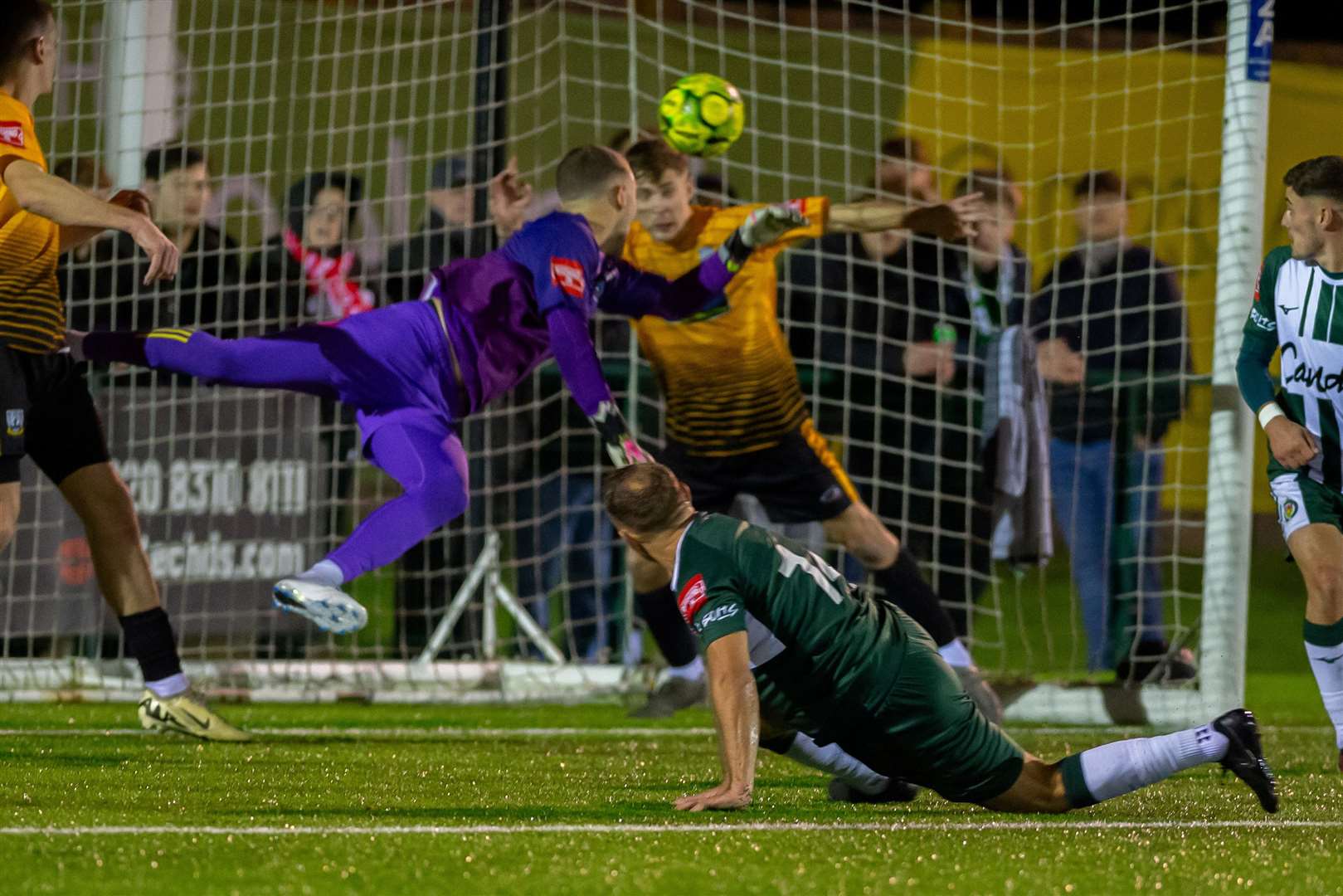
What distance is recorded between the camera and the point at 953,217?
669cm

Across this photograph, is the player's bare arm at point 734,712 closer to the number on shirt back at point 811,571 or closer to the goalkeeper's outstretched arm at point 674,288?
the number on shirt back at point 811,571

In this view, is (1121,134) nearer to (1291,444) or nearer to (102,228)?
(1291,444)

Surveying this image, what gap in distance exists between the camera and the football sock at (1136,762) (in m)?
4.36

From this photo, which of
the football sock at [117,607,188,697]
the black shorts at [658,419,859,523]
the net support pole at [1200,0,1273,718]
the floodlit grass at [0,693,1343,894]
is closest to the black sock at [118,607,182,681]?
the football sock at [117,607,188,697]

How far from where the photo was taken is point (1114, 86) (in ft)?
44.5

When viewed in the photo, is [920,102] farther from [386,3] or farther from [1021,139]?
[386,3]

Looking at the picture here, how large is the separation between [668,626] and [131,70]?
3.96 metres

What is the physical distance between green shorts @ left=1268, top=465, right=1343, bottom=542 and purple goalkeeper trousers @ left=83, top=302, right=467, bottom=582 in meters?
2.49

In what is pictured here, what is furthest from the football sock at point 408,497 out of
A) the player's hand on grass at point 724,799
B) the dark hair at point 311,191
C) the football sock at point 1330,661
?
the dark hair at point 311,191

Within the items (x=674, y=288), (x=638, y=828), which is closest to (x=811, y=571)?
(x=638, y=828)

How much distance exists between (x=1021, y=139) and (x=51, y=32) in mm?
8557

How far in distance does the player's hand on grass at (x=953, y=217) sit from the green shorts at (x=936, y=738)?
261cm

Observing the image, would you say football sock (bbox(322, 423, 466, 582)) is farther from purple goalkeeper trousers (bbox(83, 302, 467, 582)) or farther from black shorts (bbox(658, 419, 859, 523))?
black shorts (bbox(658, 419, 859, 523))

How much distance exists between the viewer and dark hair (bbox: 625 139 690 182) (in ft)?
23.2
